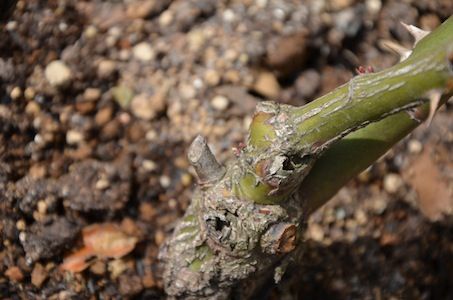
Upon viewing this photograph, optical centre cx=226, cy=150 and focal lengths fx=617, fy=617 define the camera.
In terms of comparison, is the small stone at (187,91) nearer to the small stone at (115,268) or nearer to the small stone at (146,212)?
the small stone at (146,212)

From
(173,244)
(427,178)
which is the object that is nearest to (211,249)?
(173,244)

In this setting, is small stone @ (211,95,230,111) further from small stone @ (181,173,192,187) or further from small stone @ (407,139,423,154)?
small stone @ (407,139,423,154)

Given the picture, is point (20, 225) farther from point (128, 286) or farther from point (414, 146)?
point (414, 146)

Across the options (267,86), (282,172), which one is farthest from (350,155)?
(267,86)

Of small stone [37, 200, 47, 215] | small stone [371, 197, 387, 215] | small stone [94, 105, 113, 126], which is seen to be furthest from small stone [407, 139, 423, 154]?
small stone [37, 200, 47, 215]

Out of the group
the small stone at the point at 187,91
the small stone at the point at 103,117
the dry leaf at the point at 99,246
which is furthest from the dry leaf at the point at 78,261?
the small stone at the point at 187,91

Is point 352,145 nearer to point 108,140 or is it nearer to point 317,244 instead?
point 317,244
